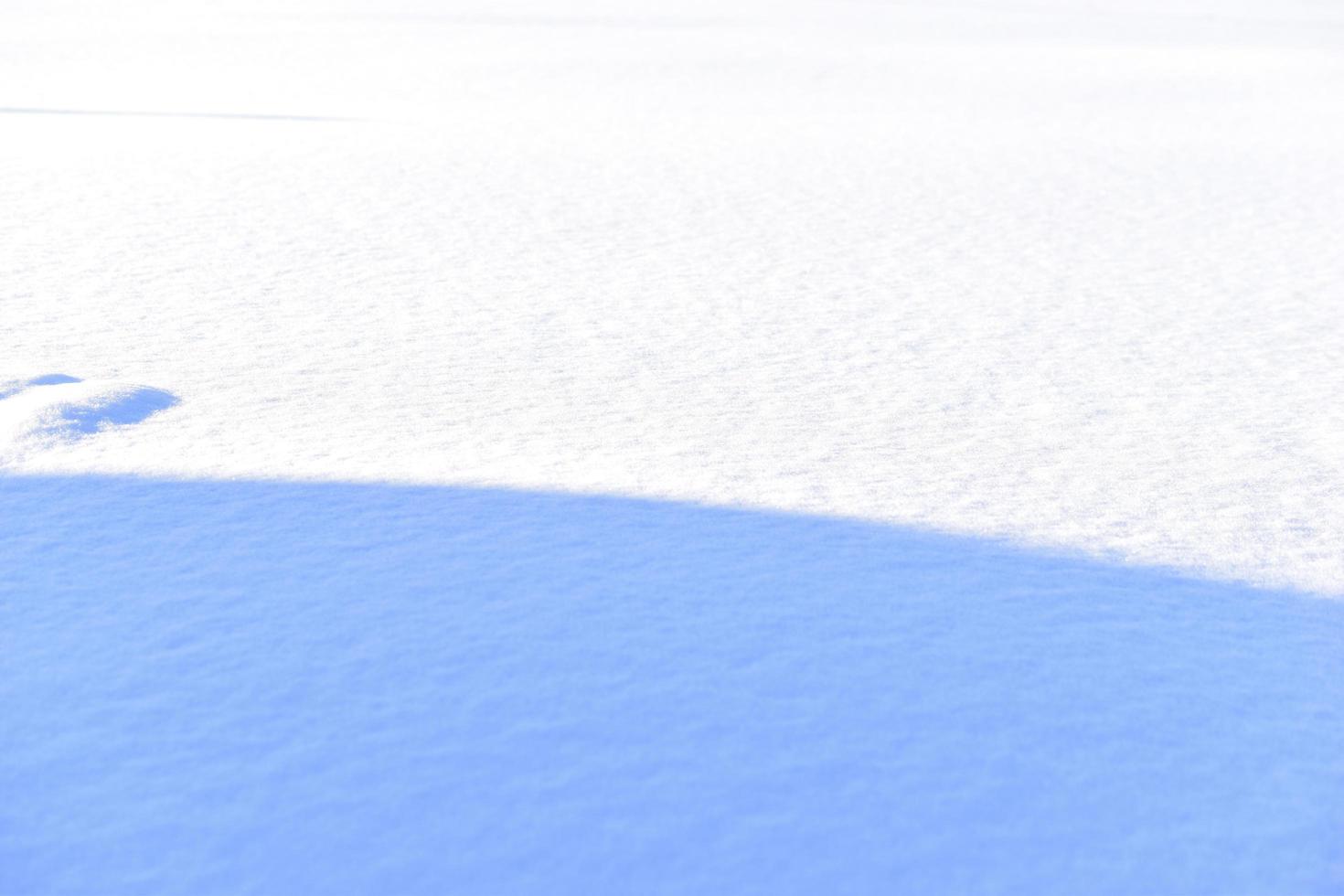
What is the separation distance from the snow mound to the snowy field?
1cm

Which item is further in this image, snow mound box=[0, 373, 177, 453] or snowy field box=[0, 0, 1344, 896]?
snow mound box=[0, 373, 177, 453]

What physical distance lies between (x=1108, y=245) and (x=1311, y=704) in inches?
146

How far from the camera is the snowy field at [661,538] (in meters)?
1.67

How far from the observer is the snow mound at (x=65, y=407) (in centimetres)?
286

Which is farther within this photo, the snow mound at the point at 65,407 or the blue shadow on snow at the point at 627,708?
the snow mound at the point at 65,407

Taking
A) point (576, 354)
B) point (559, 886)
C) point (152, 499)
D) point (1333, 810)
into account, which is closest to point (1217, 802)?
point (1333, 810)

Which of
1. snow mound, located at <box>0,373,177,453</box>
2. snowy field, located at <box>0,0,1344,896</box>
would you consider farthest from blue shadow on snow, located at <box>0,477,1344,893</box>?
snow mound, located at <box>0,373,177,453</box>

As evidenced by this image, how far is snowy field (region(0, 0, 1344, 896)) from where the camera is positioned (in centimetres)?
167

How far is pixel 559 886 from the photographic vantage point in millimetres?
1558

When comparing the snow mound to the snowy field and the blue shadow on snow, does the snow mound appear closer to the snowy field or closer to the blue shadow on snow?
the snowy field

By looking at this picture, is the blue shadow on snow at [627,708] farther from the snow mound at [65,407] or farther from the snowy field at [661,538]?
the snow mound at [65,407]

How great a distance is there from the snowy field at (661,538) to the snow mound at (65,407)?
1 cm

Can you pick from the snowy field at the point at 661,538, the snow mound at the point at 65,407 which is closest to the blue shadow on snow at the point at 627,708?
the snowy field at the point at 661,538

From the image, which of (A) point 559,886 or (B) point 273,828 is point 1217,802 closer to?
(A) point 559,886
